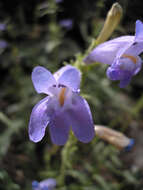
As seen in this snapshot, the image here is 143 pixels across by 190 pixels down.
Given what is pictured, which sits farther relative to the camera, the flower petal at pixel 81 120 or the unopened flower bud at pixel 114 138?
the unopened flower bud at pixel 114 138

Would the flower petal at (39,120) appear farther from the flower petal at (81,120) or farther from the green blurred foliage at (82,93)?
the green blurred foliage at (82,93)

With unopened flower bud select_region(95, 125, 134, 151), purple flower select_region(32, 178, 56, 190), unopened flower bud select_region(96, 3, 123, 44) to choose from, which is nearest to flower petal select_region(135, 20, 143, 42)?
unopened flower bud select_region(96, 3, 123, 44)

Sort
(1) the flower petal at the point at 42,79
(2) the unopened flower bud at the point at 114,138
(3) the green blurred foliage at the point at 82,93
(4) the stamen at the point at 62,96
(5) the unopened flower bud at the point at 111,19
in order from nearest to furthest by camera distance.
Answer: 1. (1) the flower petal at the point at 42,79
2. (4) the stamen at the point at 62,96
3. (5) the unopened flower bud at the point at 111,19
4. (2) the unopened flower bud at the point at 114,138
5. (3) the green blurred foliage at the point at 82,93

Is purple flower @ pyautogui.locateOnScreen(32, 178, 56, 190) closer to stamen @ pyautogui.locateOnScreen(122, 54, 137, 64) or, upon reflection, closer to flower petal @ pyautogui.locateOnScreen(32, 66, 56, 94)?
flower petal @ pyautogui.locateOnScreen(32, 66, 56, 94)

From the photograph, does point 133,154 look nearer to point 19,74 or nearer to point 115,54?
point 19,74

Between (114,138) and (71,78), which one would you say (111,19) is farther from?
(114,138)

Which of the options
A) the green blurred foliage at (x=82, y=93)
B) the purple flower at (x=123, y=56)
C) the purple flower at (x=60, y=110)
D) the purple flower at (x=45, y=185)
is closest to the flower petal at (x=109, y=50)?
the purple flower at (x=123, y=56)
